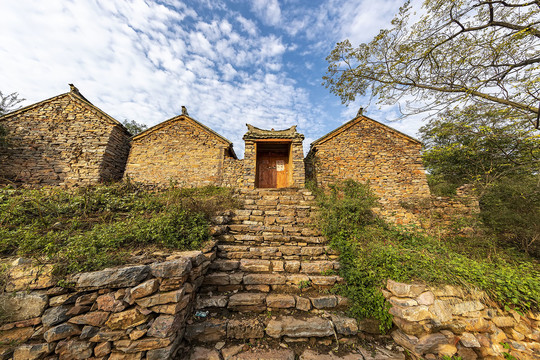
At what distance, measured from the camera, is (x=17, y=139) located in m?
8.06

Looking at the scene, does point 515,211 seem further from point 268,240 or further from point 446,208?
point 268,240

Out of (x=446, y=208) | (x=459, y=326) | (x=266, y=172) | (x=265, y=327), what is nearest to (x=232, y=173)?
(x=266, y=172)

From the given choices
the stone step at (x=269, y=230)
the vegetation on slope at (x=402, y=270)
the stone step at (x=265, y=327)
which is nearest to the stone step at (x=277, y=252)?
the vegetation on slope at (x=402, y=270)

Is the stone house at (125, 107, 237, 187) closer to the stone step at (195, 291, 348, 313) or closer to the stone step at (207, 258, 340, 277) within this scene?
the stone step at (207, 258, 340, 277)

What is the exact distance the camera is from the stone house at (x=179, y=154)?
29.3 feet

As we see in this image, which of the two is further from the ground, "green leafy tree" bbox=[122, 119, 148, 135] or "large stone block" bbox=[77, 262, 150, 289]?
"green leafy tree" bbox=[122, 119, 148, 135]

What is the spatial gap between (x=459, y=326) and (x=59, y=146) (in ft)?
49.2

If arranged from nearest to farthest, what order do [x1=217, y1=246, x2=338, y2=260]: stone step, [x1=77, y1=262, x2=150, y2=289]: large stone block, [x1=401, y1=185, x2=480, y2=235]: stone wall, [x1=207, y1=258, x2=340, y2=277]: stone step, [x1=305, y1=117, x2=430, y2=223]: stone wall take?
[x1=77, y1=262, x2=150, y2=289]: large stone block < [x1=207, y1=258, x2=340, y2=277]: stone step < [x1=217, y1=246, x2=338, y2=260]: stone step < [x1=401, y1=185, x2=480, y2=235]: stone wall < [x1=305, y1=117, x2=430, y2=223]: stone wall

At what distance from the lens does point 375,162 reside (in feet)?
28.7

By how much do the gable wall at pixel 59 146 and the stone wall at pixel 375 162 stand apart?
10832 mm

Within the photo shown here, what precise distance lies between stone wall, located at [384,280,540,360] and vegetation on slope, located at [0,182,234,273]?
379cm

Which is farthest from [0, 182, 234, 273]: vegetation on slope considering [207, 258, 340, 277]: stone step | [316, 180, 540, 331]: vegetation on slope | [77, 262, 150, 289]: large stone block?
[316, 180, 540, 331]: vegetation on slope

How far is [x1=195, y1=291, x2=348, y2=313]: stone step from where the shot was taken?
112 inches

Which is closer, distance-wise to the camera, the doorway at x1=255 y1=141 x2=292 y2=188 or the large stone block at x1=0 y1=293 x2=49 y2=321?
the large stone block at x1=0 y1=293 x2=49 y2=321
